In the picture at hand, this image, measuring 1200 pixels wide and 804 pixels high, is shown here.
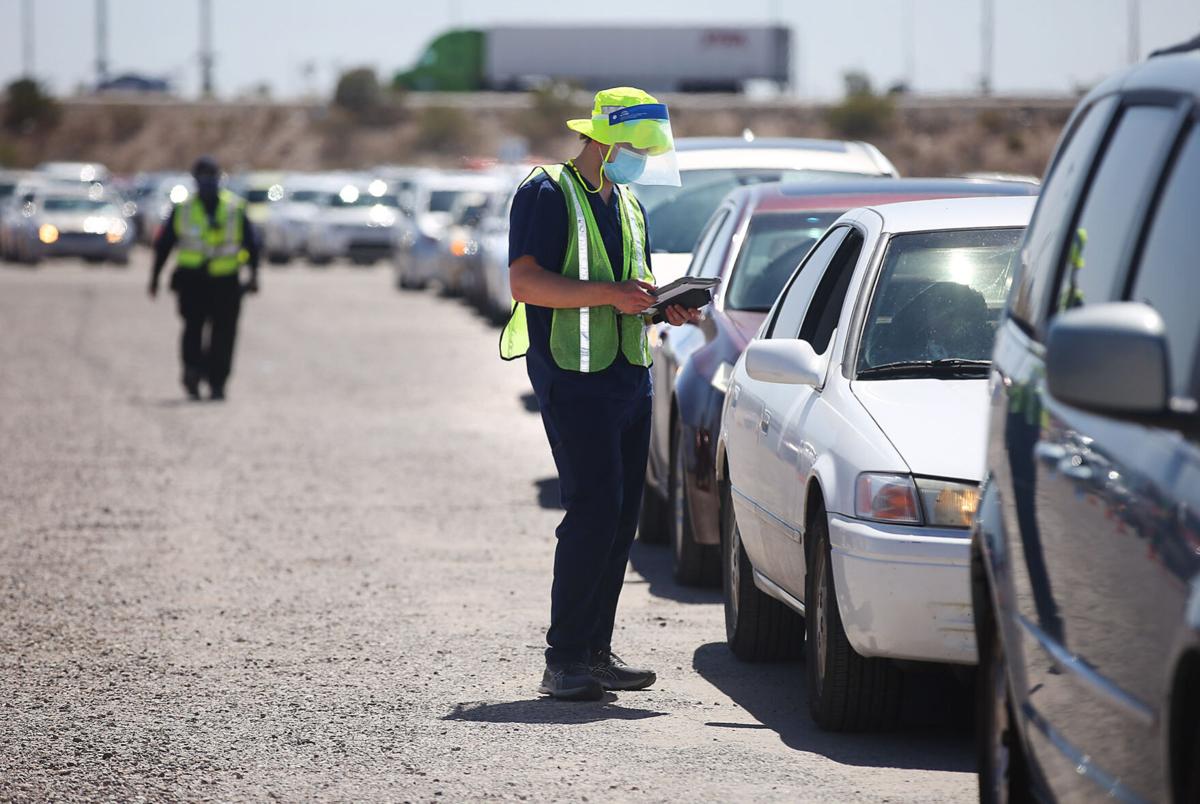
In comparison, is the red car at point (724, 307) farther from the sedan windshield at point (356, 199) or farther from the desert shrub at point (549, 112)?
the desert shrub at point (549, 112)

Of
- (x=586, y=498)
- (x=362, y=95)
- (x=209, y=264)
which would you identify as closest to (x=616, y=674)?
(x=586, y=498)

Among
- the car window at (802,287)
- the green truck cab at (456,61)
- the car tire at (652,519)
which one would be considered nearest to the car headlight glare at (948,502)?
the car window at (802,287)

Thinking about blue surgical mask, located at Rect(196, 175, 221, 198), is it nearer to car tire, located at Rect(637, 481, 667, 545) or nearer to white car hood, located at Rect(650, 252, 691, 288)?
white car hood, located at Rect(650, 252, 691, 288)

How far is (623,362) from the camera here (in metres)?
6.70

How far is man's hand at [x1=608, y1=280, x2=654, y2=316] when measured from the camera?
6.56 metres

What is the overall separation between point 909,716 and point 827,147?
19.9 ft

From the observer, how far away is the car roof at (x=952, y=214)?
22.4 ft

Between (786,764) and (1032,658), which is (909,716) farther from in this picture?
(1032,658)

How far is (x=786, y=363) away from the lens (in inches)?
250

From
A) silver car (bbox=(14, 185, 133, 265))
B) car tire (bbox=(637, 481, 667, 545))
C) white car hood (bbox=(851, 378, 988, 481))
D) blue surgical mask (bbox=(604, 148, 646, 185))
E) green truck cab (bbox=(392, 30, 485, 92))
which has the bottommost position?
silver car (bbox=(14, 185, 133, 265))

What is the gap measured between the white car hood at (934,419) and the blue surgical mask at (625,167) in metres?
1.01

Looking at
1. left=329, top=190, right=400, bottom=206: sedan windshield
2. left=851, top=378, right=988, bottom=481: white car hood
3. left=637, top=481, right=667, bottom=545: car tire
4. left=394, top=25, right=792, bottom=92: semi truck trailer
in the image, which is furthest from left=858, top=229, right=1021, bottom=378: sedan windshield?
left=394, top=25, right=792, bottom=92: semi truck trailer

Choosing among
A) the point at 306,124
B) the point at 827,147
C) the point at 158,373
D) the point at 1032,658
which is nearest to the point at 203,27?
the point at 306,124

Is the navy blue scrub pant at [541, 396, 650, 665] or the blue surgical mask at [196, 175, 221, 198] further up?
the blue surgical mask at [196, 175, 221, 198]
